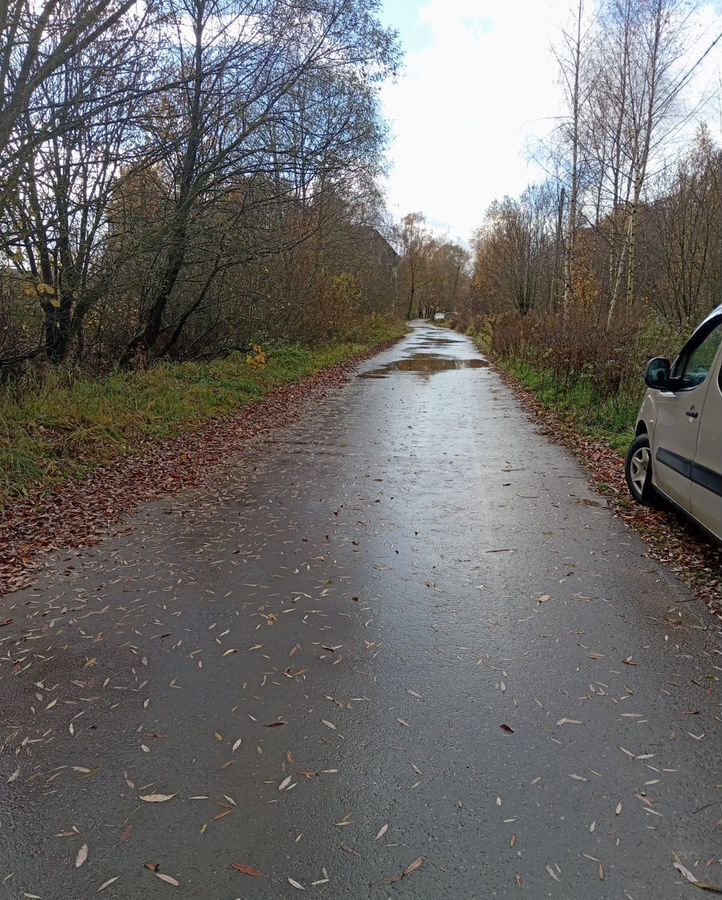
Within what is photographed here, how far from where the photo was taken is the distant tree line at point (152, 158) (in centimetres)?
739

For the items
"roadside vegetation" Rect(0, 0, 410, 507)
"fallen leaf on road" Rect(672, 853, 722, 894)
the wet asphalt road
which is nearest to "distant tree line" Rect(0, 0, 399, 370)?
"roadside vegetation" Rect(0, 0, 410, 507)

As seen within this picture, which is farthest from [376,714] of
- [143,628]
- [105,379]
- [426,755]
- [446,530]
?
[105,379]

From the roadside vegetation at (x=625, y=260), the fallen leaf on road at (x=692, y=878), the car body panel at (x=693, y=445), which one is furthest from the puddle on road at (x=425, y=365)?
the fallen leaf on road at (x=692, y=878)

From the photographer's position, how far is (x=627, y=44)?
1683cm

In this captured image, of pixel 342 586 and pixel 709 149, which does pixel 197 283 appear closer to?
pixel 342 586

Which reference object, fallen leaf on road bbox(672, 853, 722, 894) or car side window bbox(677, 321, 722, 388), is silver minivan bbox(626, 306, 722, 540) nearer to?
car side window bbox(677, 321, 722, 388)

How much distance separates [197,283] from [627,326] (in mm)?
9835

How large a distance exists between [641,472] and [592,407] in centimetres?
515

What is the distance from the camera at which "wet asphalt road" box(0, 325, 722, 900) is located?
223 cm

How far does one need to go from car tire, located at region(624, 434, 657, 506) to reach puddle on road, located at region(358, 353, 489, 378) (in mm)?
13764

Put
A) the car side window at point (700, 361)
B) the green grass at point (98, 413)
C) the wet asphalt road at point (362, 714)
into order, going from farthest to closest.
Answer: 1. the green grass at point (98, 413)
2. the car side window at point (700, 361)
3. the wet asphalt road at point (362, 714)

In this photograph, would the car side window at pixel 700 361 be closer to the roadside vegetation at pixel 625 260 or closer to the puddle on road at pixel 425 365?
the roadside vegetation at pixel 625 260

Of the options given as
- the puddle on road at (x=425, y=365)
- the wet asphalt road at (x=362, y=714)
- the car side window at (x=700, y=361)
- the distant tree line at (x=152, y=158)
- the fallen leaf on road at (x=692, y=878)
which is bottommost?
the wet asphalt road at (x=362, y=714)

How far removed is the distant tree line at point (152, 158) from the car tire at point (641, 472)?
7087mm
